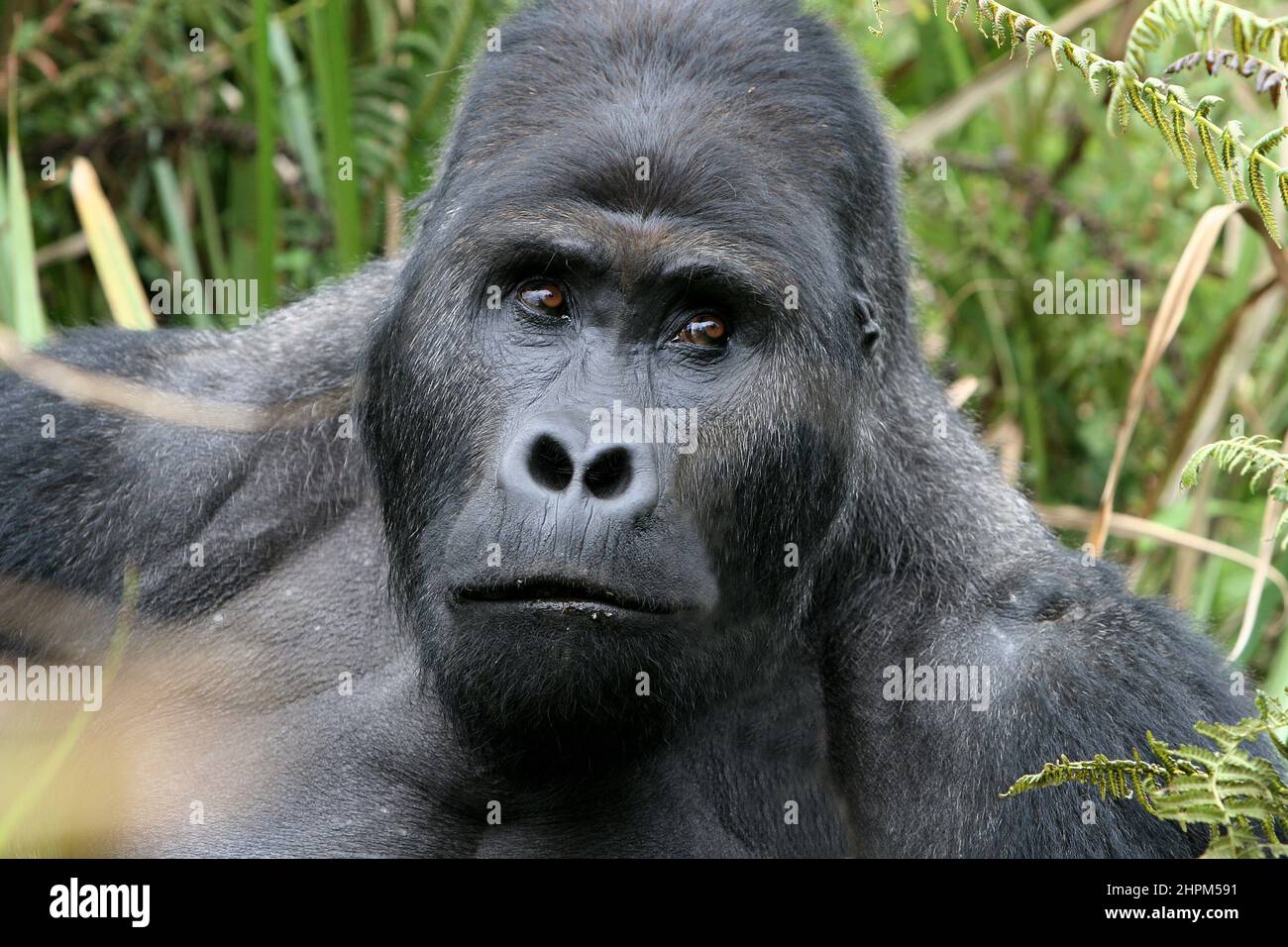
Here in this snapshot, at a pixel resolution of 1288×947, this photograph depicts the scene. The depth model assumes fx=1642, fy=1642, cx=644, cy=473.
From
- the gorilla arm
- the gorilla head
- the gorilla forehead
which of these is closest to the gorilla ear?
the gorilla head

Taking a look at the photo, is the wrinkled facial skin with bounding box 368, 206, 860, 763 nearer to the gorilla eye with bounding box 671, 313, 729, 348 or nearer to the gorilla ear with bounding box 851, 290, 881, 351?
the gorilla eye with bounding box 671, 313, 729, 348

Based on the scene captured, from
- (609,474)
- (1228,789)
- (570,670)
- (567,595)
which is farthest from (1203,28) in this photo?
(570,670)

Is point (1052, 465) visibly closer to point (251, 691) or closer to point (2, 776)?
point (251, 691)

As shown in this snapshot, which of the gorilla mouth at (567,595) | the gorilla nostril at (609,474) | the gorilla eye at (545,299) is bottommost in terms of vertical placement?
the gorilla mouth at (567,595)

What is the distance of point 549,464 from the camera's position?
3.12 metres

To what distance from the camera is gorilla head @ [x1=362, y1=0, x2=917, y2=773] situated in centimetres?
316

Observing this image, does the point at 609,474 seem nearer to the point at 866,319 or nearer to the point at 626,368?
the point at 626,368

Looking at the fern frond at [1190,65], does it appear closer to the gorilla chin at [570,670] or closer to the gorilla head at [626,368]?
the gorilla head at [626,368]

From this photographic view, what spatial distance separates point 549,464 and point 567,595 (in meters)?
0.25

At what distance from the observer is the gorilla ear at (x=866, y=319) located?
3.82m

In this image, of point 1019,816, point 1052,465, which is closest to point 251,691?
point 1019,816

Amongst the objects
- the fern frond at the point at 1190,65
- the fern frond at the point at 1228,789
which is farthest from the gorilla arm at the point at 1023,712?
the fern frond at the point at 1190,65

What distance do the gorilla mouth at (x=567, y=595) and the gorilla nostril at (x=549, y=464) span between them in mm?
183

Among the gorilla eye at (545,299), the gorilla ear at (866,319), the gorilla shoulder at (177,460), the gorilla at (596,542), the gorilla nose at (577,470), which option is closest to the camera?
the gorilla nose at (577,470)
